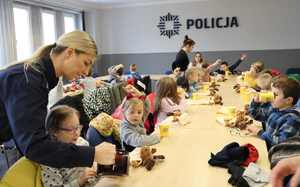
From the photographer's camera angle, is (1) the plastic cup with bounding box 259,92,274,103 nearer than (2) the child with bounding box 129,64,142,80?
Yes

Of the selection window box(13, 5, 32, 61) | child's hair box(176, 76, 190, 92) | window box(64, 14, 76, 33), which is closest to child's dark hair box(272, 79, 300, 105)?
child's hair box(176, 76, 190, 92)

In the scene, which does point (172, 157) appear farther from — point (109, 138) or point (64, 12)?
point (64, 12)

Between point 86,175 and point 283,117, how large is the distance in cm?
139

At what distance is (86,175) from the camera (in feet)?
4.79

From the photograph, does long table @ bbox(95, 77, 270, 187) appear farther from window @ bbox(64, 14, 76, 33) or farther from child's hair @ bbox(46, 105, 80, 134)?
window @ bbox(64, 14, 76, 33)

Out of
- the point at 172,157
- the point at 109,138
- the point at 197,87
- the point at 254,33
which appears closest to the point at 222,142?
the point at 172,157

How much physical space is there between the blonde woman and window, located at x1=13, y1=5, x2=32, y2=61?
222 inches

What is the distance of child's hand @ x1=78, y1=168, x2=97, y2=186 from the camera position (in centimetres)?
145

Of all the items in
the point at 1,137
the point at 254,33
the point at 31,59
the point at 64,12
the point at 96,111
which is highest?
the point at 64,12

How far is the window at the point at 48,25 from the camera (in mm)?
7375

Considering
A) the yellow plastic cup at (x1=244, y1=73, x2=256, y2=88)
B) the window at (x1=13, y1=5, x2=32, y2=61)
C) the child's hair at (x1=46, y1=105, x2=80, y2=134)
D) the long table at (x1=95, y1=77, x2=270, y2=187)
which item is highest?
the window at (x1=13, y1=5, x2=32, y2=61)

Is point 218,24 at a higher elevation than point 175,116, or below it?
higher

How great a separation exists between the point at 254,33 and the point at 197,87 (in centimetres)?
440

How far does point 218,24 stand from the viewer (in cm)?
826
